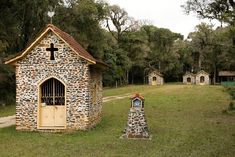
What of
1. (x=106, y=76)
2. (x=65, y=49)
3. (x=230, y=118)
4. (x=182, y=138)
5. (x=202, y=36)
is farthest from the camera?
(x=202, y=36)

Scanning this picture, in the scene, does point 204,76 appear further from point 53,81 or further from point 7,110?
point 53,81

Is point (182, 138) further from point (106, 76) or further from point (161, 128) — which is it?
point (106, 76)

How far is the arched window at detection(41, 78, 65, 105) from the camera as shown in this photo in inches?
831

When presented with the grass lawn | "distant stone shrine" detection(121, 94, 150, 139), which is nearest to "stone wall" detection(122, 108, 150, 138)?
"distant stone shrine" detection(121, 94, 150, 139)

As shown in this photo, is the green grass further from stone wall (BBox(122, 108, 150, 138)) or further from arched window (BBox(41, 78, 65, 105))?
stone wall (BBox(122, 108, 150, 138))

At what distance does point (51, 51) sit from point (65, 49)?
0.69m

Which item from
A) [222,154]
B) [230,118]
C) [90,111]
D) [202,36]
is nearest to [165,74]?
[202,36]

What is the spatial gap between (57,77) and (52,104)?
4.89 ft

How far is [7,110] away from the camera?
107ft

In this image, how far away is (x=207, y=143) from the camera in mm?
17031

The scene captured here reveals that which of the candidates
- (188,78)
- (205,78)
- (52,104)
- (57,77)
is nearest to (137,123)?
(57,77)

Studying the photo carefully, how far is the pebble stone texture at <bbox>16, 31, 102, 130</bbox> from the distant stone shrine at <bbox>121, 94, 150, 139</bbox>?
277 cm

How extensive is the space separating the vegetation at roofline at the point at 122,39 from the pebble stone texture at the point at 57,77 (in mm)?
6911

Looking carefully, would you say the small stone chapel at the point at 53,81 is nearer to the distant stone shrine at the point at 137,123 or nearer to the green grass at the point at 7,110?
the distant stone shrine at the point at 137,123
